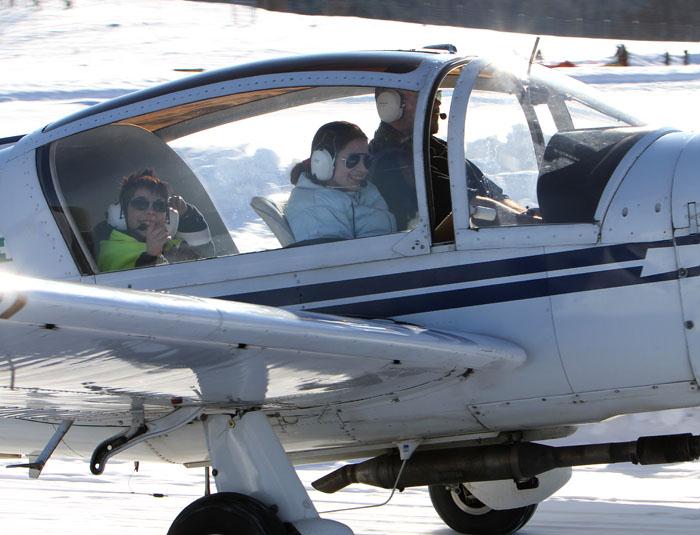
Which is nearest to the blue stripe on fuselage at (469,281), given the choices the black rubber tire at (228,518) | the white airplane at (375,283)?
the white airplane at (375,283)

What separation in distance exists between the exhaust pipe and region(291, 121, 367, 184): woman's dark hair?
1428 millimetres

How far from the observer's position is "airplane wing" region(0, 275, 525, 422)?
350cm

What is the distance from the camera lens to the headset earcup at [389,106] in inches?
198

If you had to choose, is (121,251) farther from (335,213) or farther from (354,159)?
(354,159)

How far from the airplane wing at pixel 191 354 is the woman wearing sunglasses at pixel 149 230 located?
68 centimetres

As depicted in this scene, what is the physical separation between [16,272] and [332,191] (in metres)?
1.51

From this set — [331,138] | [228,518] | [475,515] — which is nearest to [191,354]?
[228,518]

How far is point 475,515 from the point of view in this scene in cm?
654

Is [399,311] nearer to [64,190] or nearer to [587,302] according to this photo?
[587,302]

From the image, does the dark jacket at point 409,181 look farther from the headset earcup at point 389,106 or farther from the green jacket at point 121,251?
the green jacket at point 121,251

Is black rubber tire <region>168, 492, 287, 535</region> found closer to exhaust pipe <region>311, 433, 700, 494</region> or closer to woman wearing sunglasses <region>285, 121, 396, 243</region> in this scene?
exhaust pipe <region>311, 433, 700, 494</region>

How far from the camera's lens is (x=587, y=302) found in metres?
4.66

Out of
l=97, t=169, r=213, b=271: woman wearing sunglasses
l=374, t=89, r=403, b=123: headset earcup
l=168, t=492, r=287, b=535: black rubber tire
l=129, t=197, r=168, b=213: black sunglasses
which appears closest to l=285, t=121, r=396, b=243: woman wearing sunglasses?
l=374, t=89, r=403, b=123: headset earcup

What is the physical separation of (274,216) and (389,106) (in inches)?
27.0
